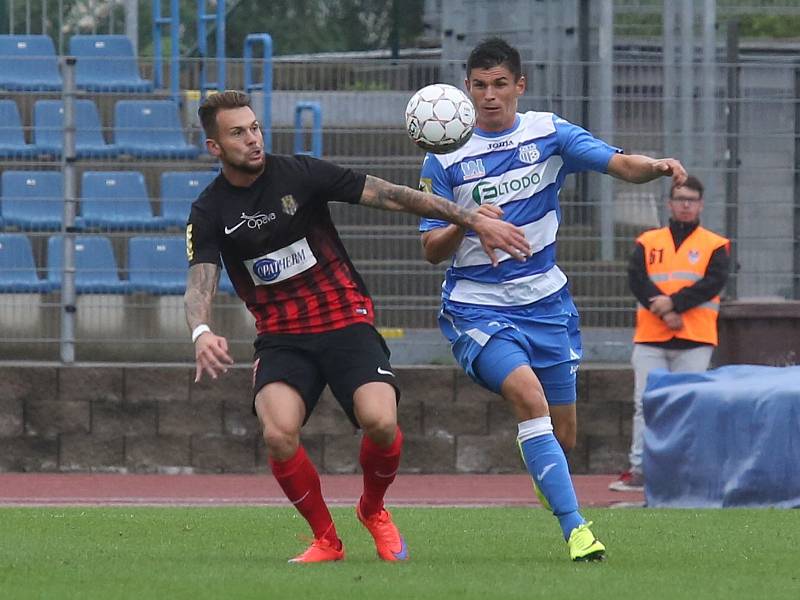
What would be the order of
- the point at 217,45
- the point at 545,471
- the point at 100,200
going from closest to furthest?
the point at 545,471 → the point at 100,200 → the point at 217,45

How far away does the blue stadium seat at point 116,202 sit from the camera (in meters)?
13.6

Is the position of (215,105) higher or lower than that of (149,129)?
higher

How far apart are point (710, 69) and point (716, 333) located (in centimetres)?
226

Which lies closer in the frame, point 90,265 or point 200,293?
point 200,293

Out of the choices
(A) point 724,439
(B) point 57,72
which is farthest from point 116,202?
(A) point 724,439

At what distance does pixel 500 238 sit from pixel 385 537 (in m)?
1.44

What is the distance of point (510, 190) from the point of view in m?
7.64

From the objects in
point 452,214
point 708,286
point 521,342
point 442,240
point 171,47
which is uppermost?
point 171,47

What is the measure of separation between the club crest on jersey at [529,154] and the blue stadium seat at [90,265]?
6487 millimetres

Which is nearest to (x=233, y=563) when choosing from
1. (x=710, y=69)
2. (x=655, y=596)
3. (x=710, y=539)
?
(x=655, y=596)

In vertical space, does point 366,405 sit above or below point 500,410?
above

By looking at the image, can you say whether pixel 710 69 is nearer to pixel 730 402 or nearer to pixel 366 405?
pixel 730 402

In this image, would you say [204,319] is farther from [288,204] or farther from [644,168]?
[644,168]

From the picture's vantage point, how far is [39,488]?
41.1 ft
